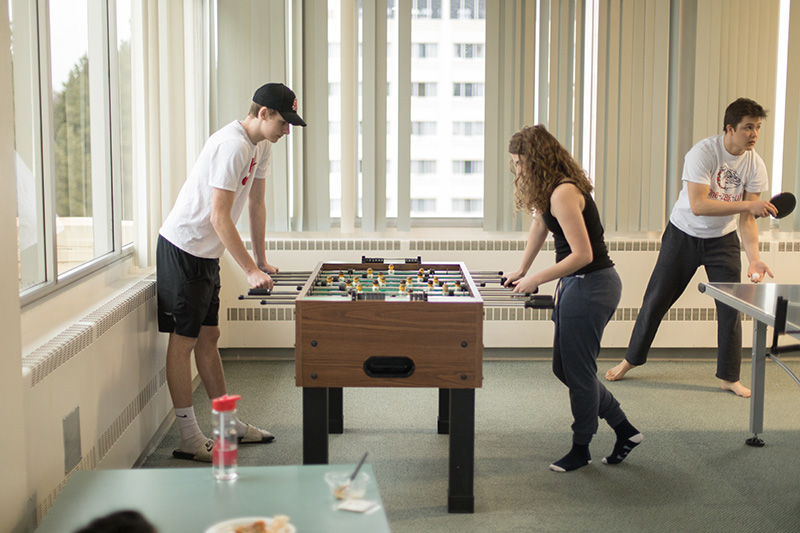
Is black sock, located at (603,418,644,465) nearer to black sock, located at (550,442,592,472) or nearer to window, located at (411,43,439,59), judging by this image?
black sock, located at (550,442,592,472)

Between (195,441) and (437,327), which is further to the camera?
(195,441)

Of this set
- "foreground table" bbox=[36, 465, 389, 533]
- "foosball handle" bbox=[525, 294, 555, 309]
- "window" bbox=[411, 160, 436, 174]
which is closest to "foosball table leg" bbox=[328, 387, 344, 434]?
"foosball handle" bbox=[525, 294, 555, 309]

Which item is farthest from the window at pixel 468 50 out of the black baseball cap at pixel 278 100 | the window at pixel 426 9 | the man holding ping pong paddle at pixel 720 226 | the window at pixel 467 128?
the black baseball cap at pixel 278 100

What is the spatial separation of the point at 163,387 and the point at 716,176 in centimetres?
292

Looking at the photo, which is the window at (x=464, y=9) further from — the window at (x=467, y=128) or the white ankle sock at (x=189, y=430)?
the white ankle sock at (x=189, y=430)

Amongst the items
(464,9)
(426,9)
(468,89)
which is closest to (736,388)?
(468,89)

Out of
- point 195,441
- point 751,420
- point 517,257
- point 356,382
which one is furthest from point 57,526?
point 517,257

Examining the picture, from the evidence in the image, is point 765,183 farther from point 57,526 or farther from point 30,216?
point 57,526

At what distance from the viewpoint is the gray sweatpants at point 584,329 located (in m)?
3.15

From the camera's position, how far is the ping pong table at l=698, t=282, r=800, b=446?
289 centimetres

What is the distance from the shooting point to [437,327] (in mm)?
2785

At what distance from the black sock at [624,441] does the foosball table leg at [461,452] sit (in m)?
0.74

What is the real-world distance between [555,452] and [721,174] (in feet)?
5.74

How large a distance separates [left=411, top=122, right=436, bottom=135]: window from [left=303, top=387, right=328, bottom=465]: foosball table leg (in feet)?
9.32
